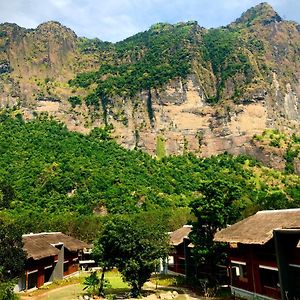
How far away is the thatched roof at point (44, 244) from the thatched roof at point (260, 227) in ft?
56.9

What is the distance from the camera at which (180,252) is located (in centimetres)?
4181

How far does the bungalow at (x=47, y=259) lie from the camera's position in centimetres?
3594

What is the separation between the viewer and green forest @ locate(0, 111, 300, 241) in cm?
6788

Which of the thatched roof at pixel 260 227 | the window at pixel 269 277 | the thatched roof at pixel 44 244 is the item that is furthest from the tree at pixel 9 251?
the window at pixel 269 277

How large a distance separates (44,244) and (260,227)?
24.4 m

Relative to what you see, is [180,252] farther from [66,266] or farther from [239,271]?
[66,266]

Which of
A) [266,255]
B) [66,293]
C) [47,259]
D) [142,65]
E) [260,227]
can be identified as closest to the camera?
[266,255]

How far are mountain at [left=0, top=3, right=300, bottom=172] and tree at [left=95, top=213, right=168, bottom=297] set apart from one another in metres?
80.4

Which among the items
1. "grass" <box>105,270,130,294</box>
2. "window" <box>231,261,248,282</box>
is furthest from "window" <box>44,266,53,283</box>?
"window" <box>231,261,248,282</box>

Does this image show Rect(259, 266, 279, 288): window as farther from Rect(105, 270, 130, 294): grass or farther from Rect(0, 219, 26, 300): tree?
Rect(0, 219, 26, 300): tree

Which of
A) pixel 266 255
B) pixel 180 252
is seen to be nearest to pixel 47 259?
pixel 180 252

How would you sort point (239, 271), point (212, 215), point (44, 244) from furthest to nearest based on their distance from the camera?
point (44, 244) < point (212, 215) < point (239, 271)

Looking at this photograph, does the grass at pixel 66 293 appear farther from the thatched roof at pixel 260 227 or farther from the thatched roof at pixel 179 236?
the thatched roof at pixel 260 227

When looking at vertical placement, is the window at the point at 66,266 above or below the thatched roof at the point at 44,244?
below
